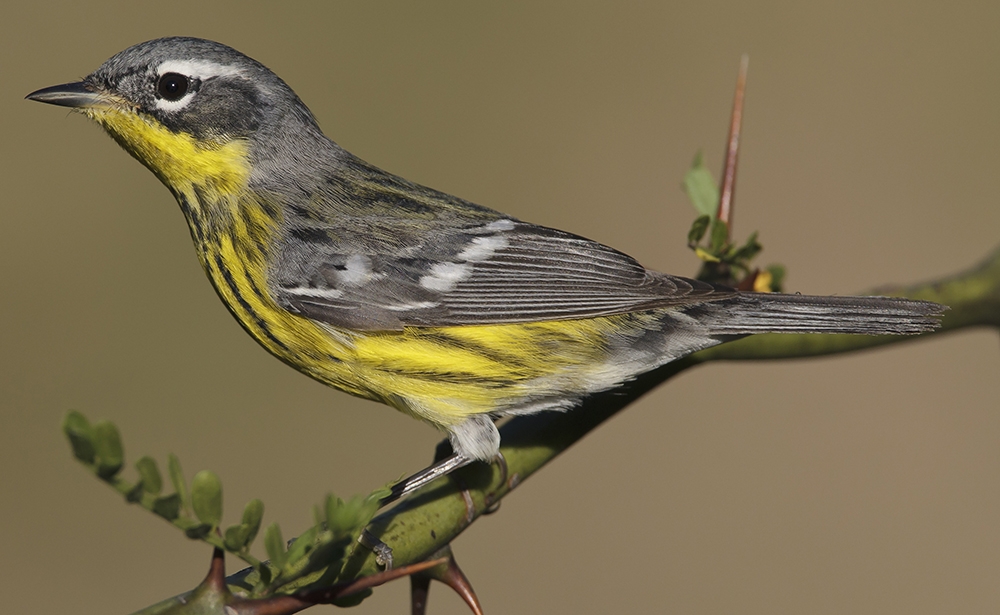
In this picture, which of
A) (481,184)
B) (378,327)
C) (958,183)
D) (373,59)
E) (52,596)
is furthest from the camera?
(373,59)

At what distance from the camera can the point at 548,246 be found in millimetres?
3719

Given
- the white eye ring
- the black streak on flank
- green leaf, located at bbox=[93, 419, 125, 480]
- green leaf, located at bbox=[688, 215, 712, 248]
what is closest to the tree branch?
green leaf, located at bbox=[688, 215, 712, 248]

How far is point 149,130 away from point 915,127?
844 cm

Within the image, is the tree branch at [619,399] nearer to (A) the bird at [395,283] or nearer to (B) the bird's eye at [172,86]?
(A) the bird at [395,283]

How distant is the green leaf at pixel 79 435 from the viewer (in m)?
1.36

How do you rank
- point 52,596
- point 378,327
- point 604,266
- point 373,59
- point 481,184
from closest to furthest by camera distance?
point 378,327
point 604,266
point 52,596
point 481,184
point 373,59

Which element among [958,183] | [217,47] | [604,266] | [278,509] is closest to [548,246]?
[604,266]

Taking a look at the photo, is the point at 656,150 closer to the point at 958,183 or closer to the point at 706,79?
the point at 706,79

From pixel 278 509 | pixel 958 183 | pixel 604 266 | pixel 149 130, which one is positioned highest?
pixel 958 183

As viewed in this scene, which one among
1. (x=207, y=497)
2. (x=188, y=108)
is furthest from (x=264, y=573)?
(x=188, y=108)

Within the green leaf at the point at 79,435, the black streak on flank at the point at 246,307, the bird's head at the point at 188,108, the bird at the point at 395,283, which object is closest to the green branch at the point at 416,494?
the green leaf at the point at 79,435

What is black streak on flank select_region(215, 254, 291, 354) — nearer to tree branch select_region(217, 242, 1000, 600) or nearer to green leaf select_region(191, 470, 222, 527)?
tree branch select_region(217, 242, 1000, 600)

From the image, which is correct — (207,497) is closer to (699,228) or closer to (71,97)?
(699,228)

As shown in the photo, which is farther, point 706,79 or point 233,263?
point 706,79
